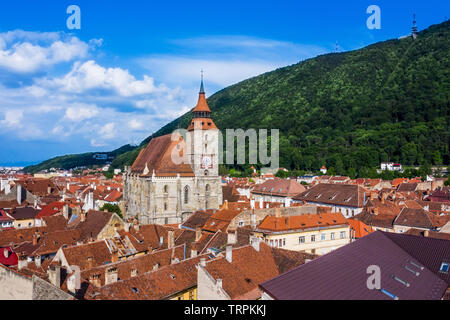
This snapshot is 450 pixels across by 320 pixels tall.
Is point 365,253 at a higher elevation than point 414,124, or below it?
below

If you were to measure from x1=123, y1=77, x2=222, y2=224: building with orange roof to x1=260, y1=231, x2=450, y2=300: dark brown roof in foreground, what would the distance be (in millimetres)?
44076

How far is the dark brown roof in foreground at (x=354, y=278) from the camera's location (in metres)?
15.5

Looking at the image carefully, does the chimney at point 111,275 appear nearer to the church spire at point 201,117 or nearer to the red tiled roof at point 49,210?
the red tiled roof at point 49,210

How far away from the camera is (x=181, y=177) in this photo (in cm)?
6506

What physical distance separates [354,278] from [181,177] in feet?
164

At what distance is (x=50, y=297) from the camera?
62.7 ft

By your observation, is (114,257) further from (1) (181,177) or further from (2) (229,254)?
(1) (181,177)

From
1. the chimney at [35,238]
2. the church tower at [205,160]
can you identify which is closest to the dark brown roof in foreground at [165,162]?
the church tower at [205,160]

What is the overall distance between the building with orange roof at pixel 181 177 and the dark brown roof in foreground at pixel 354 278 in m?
44.1

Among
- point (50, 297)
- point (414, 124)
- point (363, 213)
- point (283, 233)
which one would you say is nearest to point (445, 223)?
point (363, 213)

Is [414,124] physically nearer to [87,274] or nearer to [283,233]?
[283,233]

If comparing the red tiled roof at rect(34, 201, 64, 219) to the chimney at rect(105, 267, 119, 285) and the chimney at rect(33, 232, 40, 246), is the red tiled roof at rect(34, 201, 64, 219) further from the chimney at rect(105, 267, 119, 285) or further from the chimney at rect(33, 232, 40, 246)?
the chimney at rect(105, 267, 119, 285)
